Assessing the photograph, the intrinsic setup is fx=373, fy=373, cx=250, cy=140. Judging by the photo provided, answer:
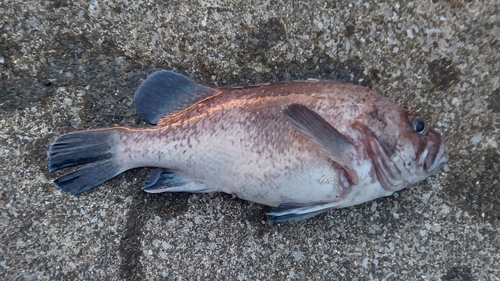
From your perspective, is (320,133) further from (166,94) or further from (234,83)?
(166,94)

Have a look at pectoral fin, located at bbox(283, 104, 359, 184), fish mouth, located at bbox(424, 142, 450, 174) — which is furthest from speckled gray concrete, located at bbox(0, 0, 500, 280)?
pectoral fin, located at bbox(283, 104, 359, 184)

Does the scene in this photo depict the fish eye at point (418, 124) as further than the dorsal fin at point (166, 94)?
No

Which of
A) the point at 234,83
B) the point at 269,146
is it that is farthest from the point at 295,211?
the point at 234,83

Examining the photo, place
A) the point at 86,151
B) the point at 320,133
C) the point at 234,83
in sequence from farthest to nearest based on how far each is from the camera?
the point at 234,83 < the point at 86,151 < the point at 320,133

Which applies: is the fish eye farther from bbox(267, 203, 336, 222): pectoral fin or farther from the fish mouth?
bbox(267, 203, 336, 222): pectoral fin

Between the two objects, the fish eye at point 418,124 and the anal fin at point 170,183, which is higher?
the fish eye at point 418,124

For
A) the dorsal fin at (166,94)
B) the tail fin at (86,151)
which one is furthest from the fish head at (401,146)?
the tail fin at (86,151)

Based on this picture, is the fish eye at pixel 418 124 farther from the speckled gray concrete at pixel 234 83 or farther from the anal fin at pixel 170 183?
the anal fin at pixel 170 183
